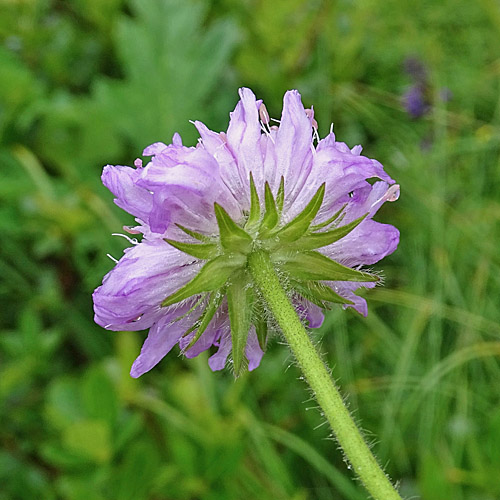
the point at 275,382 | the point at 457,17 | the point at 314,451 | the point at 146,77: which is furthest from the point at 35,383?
the point at 457,17

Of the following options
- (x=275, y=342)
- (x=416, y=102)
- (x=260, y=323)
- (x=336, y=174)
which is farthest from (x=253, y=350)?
(x=416, y=102)

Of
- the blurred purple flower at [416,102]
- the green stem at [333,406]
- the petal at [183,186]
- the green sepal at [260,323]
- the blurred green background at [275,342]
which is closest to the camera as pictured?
Result: the green stem at [333,406]

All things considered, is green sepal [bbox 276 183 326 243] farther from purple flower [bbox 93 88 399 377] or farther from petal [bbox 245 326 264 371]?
petal [bbox 245 326 264 371]

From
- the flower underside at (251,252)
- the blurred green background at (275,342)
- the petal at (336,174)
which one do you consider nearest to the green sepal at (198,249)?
the flower underside at (251,252)

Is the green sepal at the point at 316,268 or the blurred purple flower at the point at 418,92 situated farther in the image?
the blurred purple flower at the point at 418,92

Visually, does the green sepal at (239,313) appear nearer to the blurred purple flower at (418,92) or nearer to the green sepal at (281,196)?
the green sepal at (281,196)

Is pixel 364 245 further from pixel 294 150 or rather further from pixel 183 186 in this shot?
pixel 183 186

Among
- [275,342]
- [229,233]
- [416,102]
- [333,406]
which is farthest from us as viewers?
[416,102]
